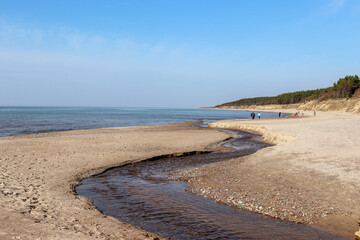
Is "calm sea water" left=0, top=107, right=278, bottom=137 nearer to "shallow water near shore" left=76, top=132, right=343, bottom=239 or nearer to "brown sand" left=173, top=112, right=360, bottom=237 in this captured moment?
"shallow water near shore" left=76, top=132, right=343, bottom=239

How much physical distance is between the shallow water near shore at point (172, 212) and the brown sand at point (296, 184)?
2.08ft

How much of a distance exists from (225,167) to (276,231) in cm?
749

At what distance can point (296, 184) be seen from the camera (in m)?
11.8

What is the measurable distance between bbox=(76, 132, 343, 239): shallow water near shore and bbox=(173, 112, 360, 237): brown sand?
63 cm

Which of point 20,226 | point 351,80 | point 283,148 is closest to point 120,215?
point 20,226

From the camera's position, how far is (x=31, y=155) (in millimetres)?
18734

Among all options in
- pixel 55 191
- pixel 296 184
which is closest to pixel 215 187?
pixel 296 184

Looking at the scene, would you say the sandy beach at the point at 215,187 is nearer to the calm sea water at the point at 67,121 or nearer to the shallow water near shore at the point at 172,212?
the shallow water near shore at the point at 172,212

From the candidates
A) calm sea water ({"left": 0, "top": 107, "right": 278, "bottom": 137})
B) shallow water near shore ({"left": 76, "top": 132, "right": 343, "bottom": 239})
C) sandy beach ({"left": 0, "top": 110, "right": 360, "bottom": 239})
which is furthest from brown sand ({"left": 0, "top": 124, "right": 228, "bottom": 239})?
calm sea water ({"left": 0, "top": 107, "right": 278, "bottom": 137})

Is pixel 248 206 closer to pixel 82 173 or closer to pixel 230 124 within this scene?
pixel 82 173

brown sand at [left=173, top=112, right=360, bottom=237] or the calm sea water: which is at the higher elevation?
brown sand at [left=173, top=112, right=360, bottom=237]

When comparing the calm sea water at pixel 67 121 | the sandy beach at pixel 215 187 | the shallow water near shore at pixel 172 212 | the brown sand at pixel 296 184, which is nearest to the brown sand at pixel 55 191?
the sandy beach at pixel 215 187

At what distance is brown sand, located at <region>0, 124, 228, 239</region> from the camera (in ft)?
24.7

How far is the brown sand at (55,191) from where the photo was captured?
24.7 feet
